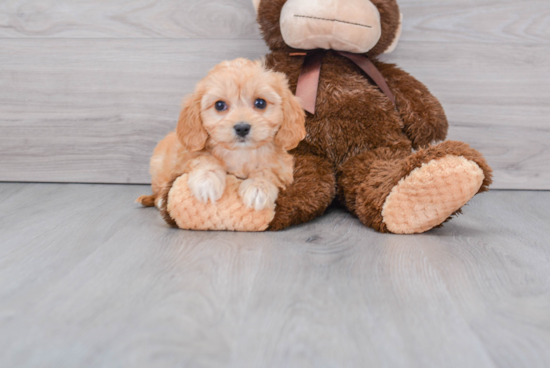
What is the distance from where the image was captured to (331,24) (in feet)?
4.30

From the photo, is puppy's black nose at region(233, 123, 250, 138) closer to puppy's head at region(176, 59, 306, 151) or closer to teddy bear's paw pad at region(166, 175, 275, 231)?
puppy's head at region(176, 59, 306, 151)

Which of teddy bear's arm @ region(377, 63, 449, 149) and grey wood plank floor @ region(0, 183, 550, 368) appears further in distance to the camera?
teddy bear's arm @ region(377, 63, 449, 149)

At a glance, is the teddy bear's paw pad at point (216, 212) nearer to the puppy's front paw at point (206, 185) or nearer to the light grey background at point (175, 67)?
the puppy's front paw at point (206, 185)

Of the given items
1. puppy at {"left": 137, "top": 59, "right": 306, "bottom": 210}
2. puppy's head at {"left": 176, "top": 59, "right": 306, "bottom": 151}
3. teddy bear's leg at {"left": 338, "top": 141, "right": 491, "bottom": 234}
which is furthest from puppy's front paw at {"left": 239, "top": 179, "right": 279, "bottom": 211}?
teddy bear's leg at {"left": 338, "top": 141, "right": 491, "bottom": 234}

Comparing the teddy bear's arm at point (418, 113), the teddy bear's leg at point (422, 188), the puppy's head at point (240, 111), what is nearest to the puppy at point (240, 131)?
the puppy's head at point (240, 111)

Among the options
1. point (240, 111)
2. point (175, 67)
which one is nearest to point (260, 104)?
point (240, 111)

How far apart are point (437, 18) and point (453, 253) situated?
1.04 metres

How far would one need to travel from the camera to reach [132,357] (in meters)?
0.63

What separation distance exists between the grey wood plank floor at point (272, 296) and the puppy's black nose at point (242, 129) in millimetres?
264

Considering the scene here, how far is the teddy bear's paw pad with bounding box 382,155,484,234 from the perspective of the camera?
108cm

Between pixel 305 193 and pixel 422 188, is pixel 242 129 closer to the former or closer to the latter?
pixel 305 193

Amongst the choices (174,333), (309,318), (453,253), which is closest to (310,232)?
(453,253)

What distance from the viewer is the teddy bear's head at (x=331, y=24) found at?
1307 millimetres

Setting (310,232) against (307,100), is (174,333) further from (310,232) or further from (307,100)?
(307,100)
